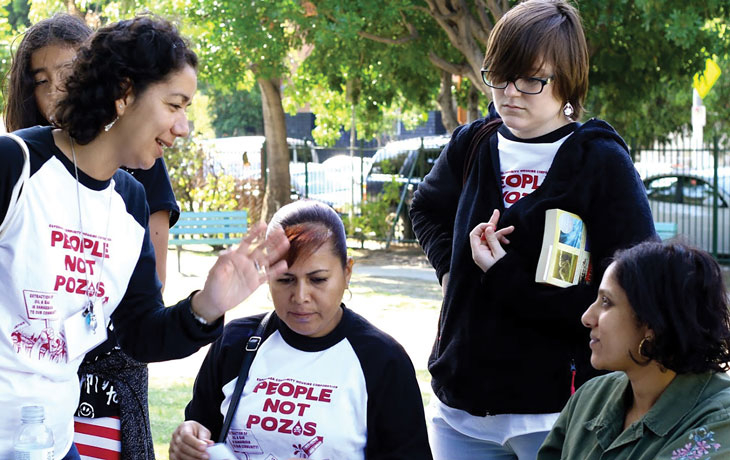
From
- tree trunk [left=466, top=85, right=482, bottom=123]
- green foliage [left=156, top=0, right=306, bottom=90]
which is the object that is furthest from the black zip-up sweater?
tree trunk [left=466, top=85, right=482, bottom=123]

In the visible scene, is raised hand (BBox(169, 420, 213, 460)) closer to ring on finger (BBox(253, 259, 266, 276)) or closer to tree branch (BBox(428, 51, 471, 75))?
ring on finger (BBox(253, 259, 266, 276))

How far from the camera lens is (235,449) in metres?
2.89

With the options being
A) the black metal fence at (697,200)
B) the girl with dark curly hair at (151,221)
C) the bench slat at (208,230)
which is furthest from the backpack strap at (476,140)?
the bench slat at (208,230)

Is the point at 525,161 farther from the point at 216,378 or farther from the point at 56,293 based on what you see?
the point at 56,293

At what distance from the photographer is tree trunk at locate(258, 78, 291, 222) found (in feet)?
61.2

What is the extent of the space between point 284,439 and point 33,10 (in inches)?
846

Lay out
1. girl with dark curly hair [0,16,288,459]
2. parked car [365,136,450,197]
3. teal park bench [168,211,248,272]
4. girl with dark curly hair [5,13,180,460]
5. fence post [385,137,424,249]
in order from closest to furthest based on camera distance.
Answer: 1. girl with dark curly hair [0,16,288,459]
2. girl with dark curly hair [5,13,180,460]
3. teal park bench [168,211,248,272]
4. fence post [385,137,424,249]
5. parked car [365,136,450,197]

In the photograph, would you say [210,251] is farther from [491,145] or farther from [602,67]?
[491,145]

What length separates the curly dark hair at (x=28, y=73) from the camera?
9.91ft

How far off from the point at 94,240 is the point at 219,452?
2.39 feet

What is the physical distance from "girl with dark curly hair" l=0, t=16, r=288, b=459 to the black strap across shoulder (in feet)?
0.98

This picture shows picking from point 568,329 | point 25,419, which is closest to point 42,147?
point 25,419

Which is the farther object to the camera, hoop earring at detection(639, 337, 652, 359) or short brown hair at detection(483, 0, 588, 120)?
short brown hair at detection(483, 0, 588, 120)

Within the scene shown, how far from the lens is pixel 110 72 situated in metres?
2.45
